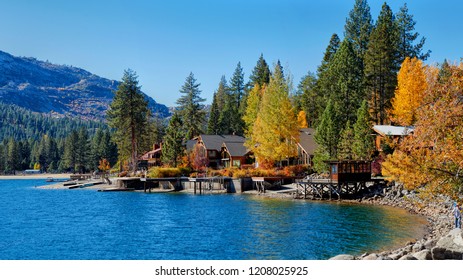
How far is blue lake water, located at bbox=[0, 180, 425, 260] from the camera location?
2239 cm

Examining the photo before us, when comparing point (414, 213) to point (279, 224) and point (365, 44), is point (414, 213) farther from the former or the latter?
point (365, 44)

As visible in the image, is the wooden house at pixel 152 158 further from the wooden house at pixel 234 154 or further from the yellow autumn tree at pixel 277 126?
the yellow autumn tree at pixel 277 126

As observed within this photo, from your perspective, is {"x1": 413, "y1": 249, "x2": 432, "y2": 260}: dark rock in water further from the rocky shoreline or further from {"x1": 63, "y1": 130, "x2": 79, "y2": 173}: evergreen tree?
{"x1": 63, "y1": 130, "x2": 79, "y2": 173}: evergreen tree

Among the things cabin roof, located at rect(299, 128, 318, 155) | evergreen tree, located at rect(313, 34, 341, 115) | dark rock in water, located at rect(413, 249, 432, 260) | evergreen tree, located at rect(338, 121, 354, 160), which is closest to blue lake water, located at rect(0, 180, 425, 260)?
dark rock in water, located at rect(413, 249, 432, 260)

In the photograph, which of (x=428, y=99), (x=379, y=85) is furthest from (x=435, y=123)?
(x=379, y=85)

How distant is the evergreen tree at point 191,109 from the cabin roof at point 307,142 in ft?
111

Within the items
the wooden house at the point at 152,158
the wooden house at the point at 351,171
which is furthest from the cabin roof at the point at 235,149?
the wooden house at the point at 351,171

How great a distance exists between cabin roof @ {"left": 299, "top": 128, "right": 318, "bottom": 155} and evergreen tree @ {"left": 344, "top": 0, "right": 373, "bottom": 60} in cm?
1663

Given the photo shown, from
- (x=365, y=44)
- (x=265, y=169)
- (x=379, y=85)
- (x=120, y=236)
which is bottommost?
(x=120, y=236)

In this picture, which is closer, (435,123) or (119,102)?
(435,123)

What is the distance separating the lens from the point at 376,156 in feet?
172

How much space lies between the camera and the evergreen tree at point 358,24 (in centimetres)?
7019

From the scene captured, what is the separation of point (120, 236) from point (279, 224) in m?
11.0

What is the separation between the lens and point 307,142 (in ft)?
205
